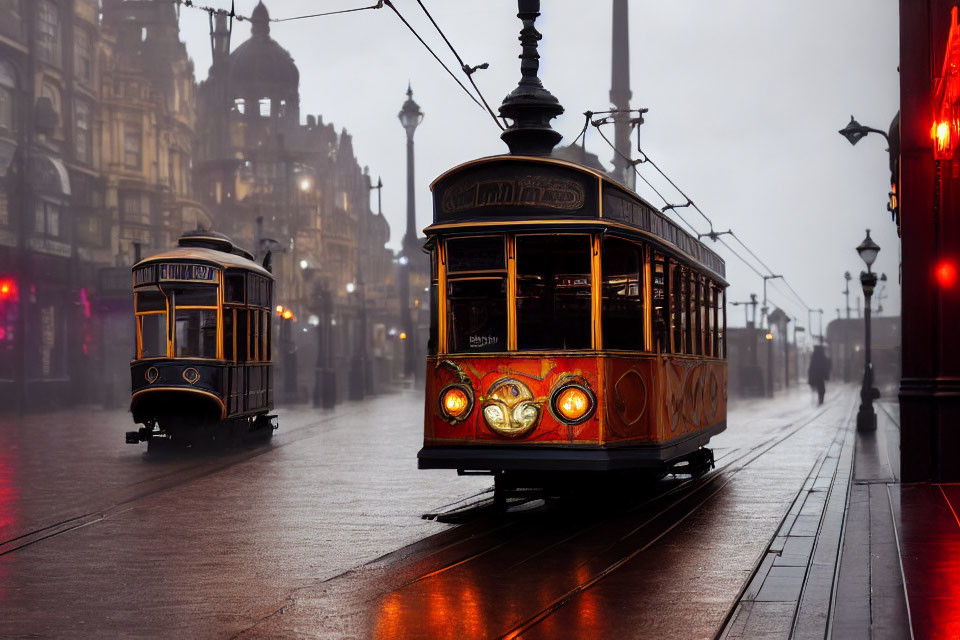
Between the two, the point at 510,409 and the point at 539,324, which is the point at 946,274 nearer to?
the point at 539,324

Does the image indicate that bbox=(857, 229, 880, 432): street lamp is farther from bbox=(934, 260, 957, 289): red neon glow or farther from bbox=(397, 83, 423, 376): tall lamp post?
bbox=(397, 83, 423, 376): tall lamp post

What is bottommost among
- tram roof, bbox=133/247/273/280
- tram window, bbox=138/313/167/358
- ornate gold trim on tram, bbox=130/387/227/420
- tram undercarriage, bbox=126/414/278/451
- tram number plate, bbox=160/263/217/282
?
tram undercarriage, bbox=126/414/278/451

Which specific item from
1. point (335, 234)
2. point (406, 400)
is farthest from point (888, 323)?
point (406, 400)

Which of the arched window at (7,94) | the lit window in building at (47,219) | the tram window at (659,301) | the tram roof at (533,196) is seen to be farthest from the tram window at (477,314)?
the arched window at (7,94)

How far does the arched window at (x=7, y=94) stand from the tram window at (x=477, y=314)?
34.0 m

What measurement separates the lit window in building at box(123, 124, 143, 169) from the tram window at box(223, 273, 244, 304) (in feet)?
121

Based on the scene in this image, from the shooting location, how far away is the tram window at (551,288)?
11812 millimetres

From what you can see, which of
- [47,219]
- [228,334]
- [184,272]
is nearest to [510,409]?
[184,272]

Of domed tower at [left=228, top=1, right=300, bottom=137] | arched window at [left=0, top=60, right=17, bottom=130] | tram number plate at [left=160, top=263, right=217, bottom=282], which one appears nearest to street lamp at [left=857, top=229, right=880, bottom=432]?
tram number plate at [left=160, top=263, right=217, bottom=282]

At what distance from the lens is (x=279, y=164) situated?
98.4 meters

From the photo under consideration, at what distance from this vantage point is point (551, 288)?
11.9 m

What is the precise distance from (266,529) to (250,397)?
11.4 metres

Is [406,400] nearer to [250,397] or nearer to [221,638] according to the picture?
[250,397]

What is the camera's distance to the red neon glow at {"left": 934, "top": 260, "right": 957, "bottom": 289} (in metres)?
14.5
